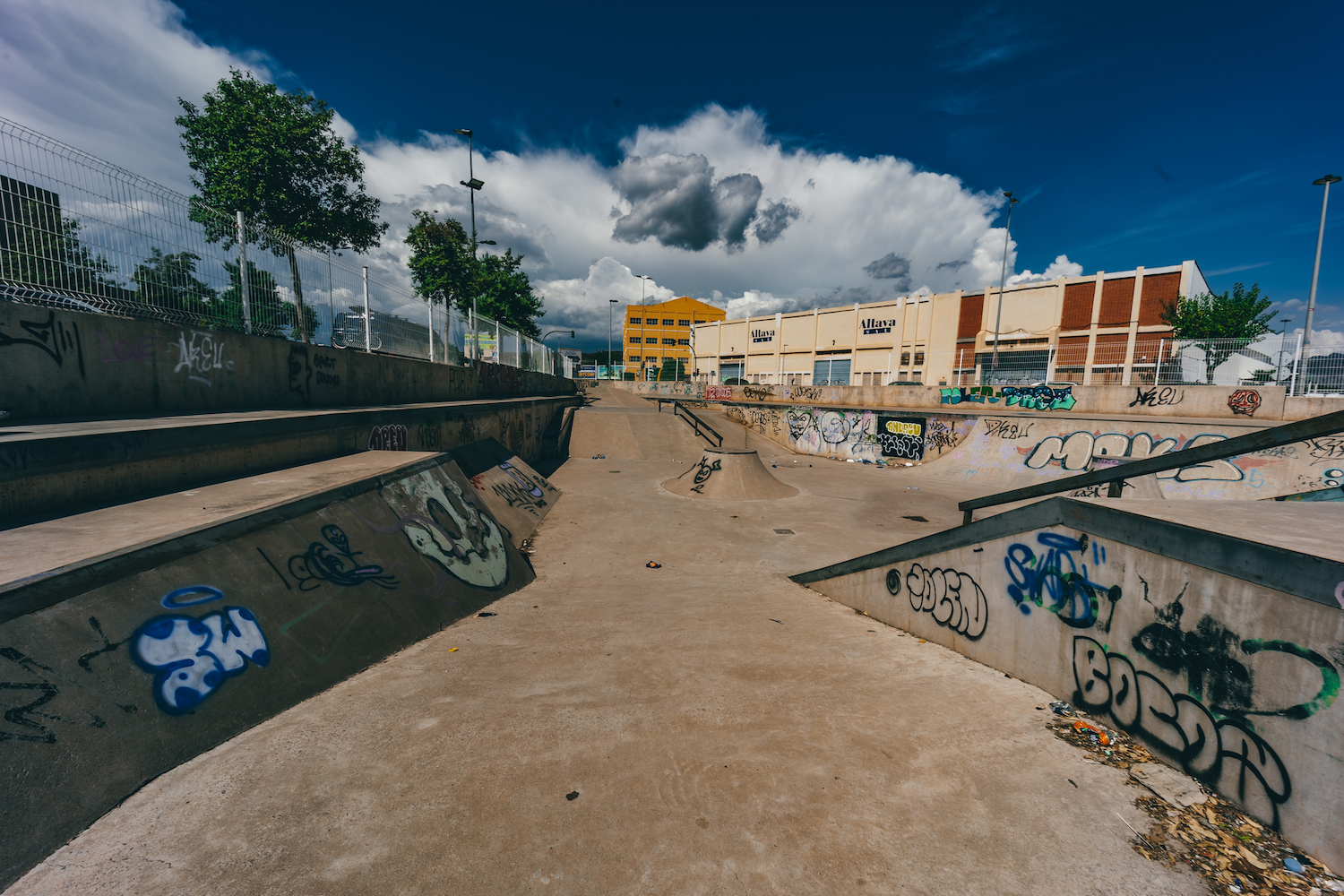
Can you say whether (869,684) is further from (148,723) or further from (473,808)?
(148,723)

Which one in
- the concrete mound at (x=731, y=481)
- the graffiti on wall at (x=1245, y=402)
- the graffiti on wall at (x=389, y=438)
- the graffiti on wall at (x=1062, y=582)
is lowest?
the concrete mound at (x=731, y=481)

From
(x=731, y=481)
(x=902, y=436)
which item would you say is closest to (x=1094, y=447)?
(x=902, y=436)

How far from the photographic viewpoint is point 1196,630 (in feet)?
9.66

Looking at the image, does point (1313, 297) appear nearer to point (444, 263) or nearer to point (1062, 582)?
point (1062, 582)

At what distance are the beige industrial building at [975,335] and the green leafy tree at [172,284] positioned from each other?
2744 cm

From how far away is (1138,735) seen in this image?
321 cm

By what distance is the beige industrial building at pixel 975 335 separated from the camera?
2711 cm

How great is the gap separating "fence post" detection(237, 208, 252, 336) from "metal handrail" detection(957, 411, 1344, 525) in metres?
10.0

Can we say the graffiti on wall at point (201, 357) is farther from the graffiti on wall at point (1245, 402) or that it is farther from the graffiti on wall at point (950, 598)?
the graffiti on wall at point (1245, 402)

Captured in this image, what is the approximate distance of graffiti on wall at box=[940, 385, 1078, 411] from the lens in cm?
1972

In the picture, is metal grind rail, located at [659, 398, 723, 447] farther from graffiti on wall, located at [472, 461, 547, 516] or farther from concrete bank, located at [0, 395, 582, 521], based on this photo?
concrete bank, located at [0, 395, 582, 521]

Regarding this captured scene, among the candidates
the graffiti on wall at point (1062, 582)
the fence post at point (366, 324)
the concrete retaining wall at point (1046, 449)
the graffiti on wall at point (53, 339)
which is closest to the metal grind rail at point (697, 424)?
the concrete retaining wall at point (1046, 449)

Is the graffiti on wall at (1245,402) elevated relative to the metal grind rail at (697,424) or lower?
elevated

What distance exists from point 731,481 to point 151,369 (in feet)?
38.4
